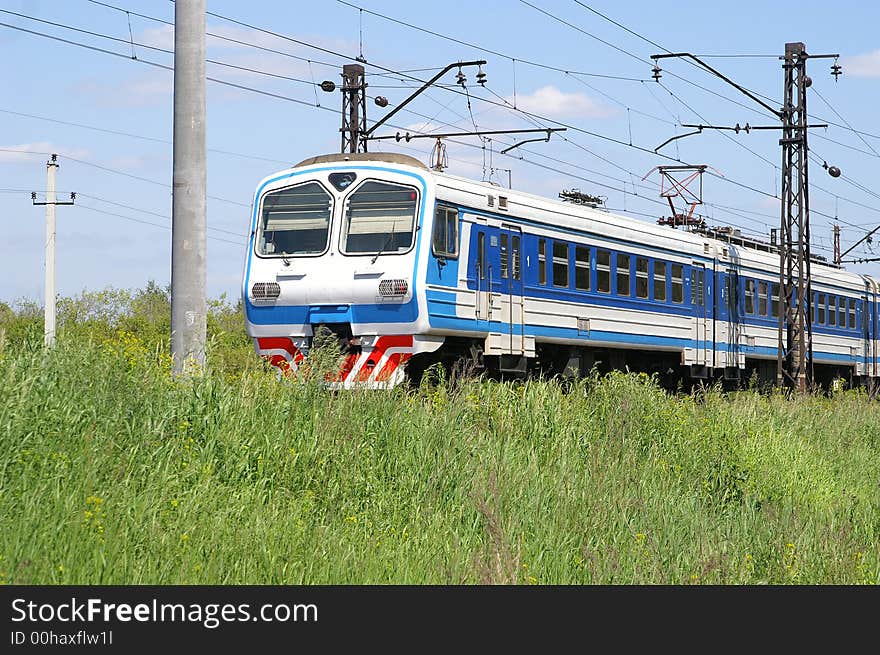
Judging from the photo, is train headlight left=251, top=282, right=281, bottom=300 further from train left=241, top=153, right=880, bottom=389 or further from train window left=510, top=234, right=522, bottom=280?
train window left=510, top=234, right=522, bottom=280

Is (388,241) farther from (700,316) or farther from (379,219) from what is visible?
(700,316)

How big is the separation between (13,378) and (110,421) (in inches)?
29.5

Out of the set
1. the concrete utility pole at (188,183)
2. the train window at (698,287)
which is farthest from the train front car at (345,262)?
the train window at (698,287)

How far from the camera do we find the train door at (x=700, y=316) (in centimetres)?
2617

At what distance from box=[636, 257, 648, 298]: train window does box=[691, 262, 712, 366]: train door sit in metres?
2.51

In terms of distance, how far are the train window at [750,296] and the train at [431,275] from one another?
6.36 m

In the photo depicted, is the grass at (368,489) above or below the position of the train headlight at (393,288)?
below

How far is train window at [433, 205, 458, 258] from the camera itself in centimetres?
1736

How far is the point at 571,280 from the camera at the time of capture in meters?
21.0

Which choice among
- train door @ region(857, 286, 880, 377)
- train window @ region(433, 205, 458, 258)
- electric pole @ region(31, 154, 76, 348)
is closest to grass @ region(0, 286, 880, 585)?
train window @ region(433, 205, 458, 258)

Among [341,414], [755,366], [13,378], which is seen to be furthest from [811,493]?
[755,366]

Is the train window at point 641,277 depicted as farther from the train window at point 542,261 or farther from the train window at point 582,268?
the train window at point 542,261

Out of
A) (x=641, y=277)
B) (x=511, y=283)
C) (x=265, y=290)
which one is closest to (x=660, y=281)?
(x=641, y=277)
